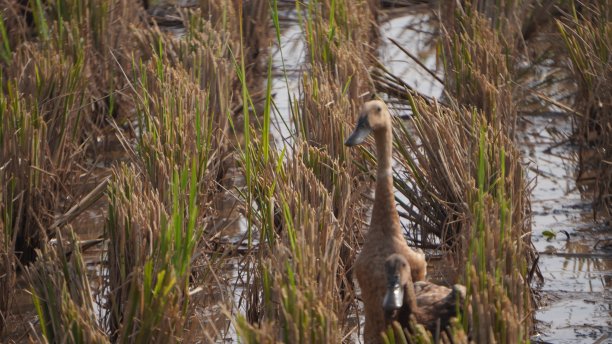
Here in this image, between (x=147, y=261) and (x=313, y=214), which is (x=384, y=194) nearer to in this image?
(x=313, y=214)

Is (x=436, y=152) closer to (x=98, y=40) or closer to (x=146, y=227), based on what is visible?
(x=146, y=227)

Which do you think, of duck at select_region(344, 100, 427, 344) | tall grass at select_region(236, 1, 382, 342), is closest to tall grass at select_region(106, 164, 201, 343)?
tall grass at select_region(236, 1, 382, 342)

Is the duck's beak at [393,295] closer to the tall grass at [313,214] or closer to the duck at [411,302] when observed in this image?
the duck at [411,302]

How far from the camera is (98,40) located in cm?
793

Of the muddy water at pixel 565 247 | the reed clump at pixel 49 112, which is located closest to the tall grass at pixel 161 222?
the reed clump at pixel 49 112

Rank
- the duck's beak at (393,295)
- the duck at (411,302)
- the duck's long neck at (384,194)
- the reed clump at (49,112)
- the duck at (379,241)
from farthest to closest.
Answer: the reed clump at (49,112) → the duck's long neck at (384,194) → the duck at (379,241) → the duck at (411,302) → the duck's beak at (393,295)

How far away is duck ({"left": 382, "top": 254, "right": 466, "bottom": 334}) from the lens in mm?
3936

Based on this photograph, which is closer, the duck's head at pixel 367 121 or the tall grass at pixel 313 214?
the tall grass at pixel 313 214

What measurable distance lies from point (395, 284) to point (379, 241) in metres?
0.56

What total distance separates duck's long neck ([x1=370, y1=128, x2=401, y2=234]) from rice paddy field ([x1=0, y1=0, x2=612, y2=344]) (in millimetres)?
230

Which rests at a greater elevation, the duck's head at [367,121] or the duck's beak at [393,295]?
the duck's head at [367,121]

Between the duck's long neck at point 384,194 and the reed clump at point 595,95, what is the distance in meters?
1.32

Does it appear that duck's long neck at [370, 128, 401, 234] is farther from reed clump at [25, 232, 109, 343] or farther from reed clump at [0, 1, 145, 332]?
reed clump at [0, 1, 145, 332]

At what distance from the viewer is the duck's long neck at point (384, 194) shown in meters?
4.52
